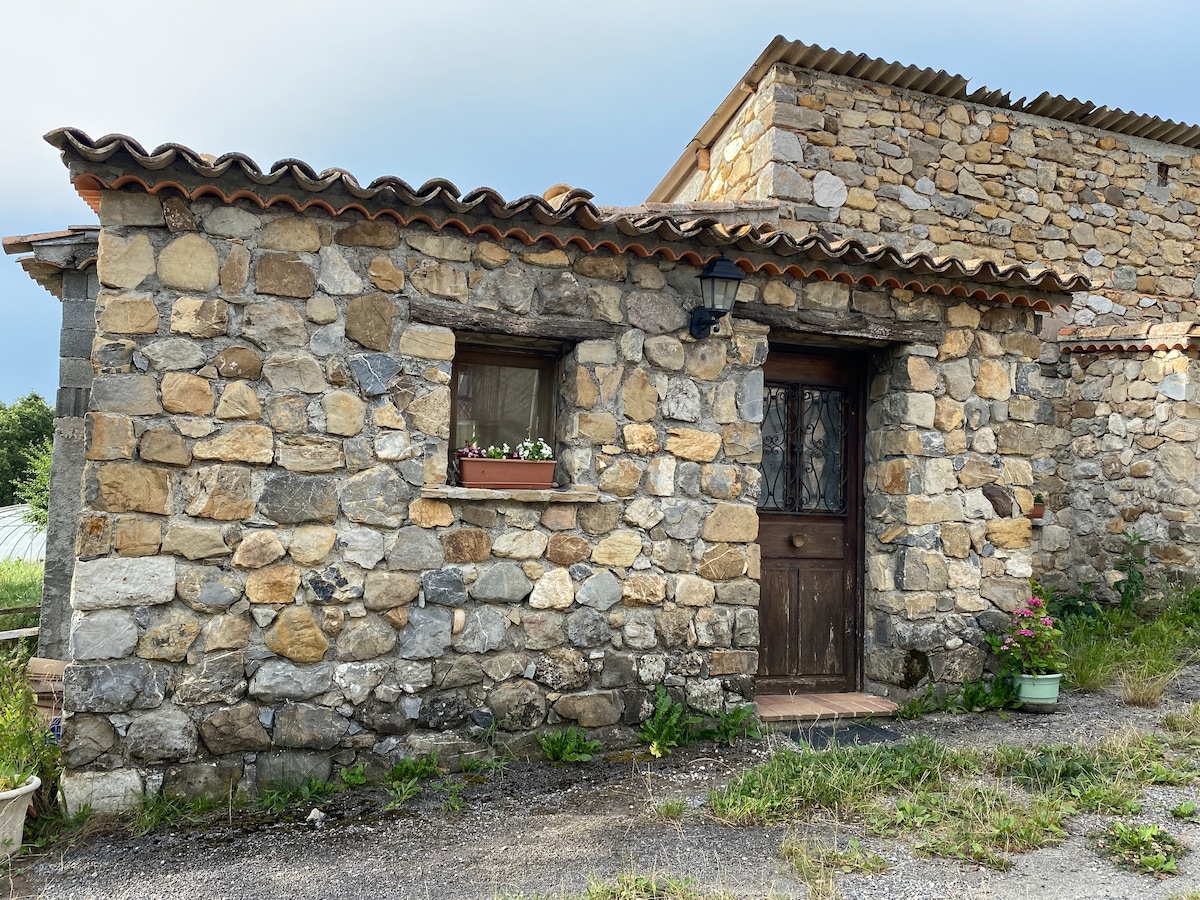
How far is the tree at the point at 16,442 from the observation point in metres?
21.5

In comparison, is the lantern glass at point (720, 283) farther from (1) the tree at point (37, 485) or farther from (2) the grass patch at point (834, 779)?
(1) the tree at point (37, 485)

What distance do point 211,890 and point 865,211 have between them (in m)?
7.12

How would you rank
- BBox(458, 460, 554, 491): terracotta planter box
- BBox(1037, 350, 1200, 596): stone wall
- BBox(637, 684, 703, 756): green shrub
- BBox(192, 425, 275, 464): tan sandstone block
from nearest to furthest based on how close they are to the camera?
BBox(192, 425, 275, 464): tan sandstone block, BBox(458, 460, 554, 491): terracotta planter box, BBox(637, 684, 703, 756): green shrub, BBox(1037, 350, 1200, 596): stone wall

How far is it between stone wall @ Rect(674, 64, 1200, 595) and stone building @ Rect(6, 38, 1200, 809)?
1775mm

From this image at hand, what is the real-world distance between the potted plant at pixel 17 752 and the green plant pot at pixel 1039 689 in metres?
5.43

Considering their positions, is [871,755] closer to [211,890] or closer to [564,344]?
[564,344]

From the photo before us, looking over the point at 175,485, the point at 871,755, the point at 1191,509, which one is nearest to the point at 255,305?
the point at 175,485

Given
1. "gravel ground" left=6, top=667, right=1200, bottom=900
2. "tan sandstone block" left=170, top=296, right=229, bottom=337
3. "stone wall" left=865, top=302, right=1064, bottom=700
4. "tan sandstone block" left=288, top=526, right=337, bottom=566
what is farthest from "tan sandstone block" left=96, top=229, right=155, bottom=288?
"stone wall" left=865, top=302, right=1064, bottom=700

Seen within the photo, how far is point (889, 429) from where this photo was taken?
5.56 metres

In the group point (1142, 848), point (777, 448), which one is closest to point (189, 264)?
point (777, 448)

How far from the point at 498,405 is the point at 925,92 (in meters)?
5.77

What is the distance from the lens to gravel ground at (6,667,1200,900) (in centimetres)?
323

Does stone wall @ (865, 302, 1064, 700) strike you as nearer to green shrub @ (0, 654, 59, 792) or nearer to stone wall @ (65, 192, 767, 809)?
stone wall @ (65, 192, 767, 809)

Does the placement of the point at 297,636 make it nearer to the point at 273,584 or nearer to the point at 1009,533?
the point at 273,584
